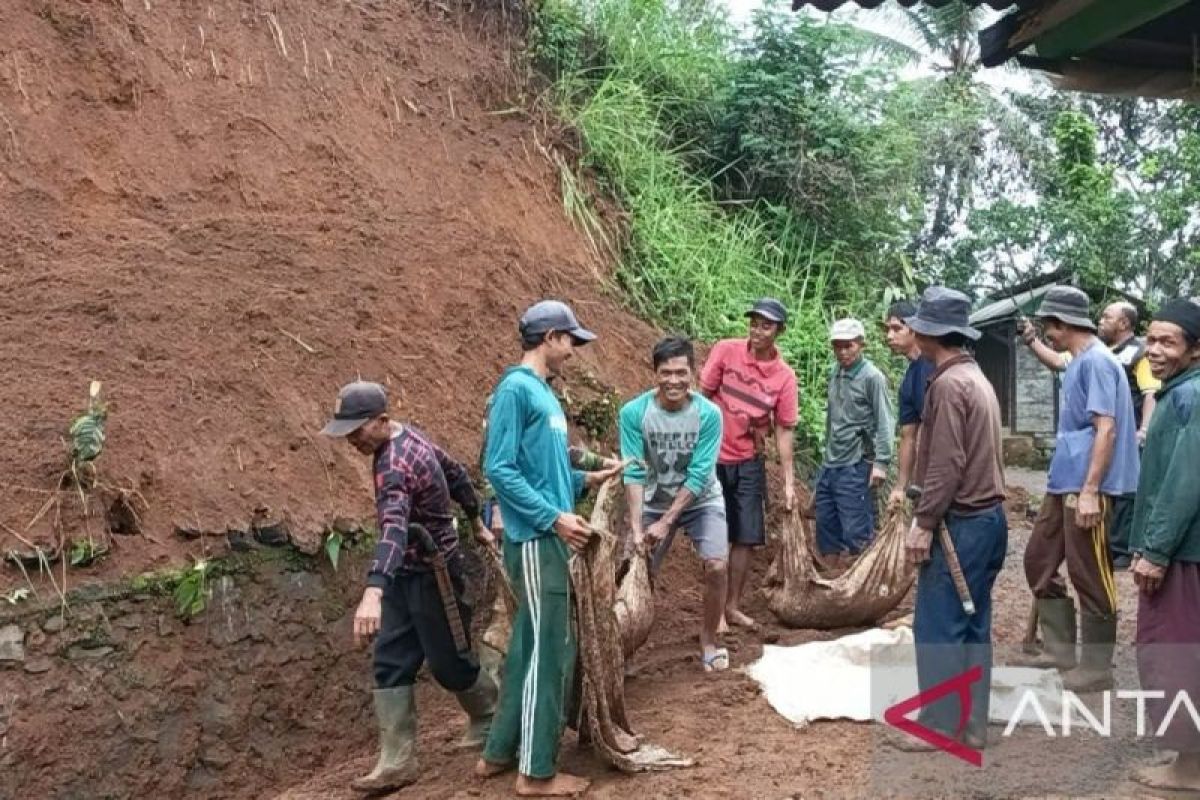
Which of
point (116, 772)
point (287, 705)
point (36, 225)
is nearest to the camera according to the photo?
point (116, 772)

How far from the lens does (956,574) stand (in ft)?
14.4

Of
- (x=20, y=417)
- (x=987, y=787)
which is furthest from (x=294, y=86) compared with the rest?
(x=987, y=787)

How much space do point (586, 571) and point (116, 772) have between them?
206 centimetres

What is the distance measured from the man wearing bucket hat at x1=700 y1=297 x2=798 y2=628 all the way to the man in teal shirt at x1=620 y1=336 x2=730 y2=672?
0.52 meters

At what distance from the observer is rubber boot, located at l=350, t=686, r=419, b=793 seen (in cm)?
436

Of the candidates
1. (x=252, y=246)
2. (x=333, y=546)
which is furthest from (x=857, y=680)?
(x=252, y=246)

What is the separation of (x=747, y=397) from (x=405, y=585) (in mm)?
2510

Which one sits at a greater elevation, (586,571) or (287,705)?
(586,571)

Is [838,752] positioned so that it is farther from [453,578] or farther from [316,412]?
[316,412]

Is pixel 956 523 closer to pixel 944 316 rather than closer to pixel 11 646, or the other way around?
pixel 944 316

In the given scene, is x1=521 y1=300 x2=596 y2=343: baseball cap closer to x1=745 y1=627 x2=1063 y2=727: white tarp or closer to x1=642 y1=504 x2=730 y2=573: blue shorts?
x1=642 y1=504 x2=730 y2=573: blue shorts

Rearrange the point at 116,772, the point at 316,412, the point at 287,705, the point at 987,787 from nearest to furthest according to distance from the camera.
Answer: the point at 987,787 < the point at 116,772 < the point at 287,705 < the point at 316,412

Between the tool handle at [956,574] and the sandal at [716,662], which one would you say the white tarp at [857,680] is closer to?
the sandal at [716,662]

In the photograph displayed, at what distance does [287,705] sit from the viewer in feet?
16.1
